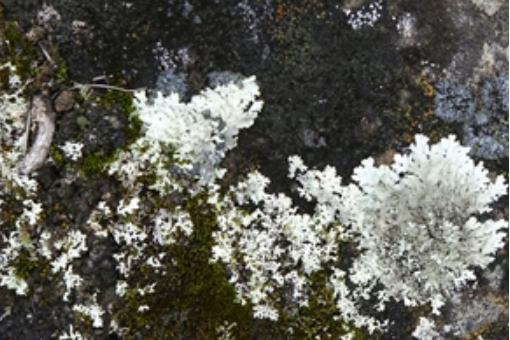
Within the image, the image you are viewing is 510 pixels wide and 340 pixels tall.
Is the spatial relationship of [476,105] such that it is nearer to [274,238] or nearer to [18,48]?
[274,238]

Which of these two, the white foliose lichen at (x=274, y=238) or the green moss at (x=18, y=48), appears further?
the white foliose lichen at (x=274, y=238)

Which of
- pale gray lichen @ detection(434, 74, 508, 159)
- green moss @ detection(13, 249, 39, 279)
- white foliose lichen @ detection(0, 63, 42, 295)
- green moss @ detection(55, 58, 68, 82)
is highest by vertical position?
pale gray lichen @ detection(434, 74, 508, 159)

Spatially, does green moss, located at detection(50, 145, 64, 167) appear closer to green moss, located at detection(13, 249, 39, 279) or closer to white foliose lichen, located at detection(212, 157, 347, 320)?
green moss, located at detection(13, 249, 39, 279)

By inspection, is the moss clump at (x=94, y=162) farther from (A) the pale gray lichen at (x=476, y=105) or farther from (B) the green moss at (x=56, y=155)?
(A) the pale gray lichen at (x=476, y=105)

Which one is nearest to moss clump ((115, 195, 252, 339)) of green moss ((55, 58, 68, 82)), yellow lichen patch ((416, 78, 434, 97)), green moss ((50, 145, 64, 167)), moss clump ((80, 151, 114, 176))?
moss clump ((80, 151, 114, 176))

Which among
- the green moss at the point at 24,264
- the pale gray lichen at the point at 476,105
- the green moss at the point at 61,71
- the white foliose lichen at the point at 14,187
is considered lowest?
the green moss at the point at 24,264

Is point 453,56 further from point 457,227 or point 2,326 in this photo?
point 2,326

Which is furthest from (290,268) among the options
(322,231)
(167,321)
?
(167,321)

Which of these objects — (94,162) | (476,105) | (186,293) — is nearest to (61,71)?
(94,162)

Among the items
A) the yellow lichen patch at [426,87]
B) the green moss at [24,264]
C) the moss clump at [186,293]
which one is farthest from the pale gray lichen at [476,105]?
the green moss at [24,264]

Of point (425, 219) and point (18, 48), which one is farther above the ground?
point (18, 48)

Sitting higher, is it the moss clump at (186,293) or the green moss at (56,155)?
the green moss at (56,155)

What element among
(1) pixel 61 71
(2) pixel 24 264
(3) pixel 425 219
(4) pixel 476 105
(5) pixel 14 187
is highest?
(4) pixel 476 105
